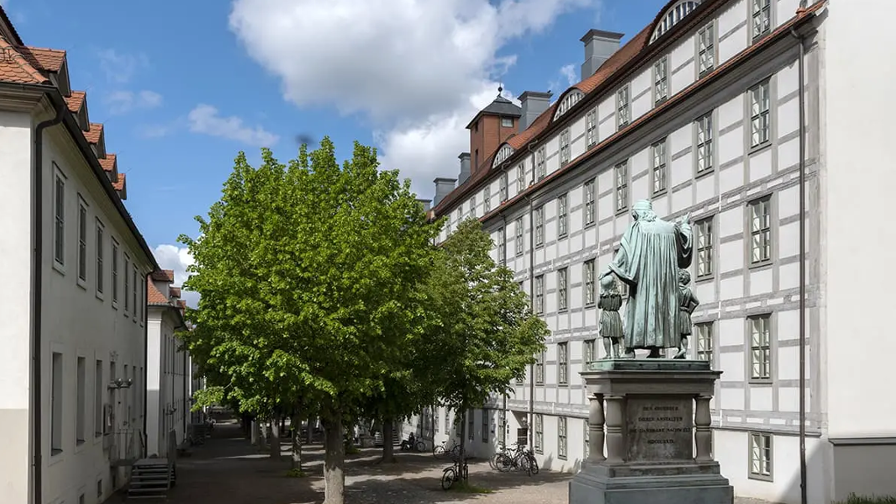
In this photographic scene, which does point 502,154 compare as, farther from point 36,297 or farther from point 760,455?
point 36,297

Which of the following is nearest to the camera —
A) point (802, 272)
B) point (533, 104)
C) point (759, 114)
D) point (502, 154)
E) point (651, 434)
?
point (651, 434)

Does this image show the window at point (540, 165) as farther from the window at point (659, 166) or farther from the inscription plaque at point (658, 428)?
the inscription plaque at point (658, 428)

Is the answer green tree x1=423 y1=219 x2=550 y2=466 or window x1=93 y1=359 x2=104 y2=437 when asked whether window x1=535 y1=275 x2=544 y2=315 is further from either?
window x1=93 y1=359 x2=104 y2=437

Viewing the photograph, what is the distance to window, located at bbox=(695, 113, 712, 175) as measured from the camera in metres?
24.7

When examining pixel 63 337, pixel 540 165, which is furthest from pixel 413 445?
A: pixel 63 337

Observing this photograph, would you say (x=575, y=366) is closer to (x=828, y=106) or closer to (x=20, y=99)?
(x=828, y=106)

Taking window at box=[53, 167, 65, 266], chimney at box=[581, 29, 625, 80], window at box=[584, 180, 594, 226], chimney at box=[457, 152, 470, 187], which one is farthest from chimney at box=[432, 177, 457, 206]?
window at box=[53, 167, 65, 266]

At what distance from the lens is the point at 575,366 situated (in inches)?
1298

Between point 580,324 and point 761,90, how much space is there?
1239 cm

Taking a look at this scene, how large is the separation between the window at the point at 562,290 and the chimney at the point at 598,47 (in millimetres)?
8654

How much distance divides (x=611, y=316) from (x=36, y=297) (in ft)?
28.6

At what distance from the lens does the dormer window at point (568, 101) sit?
34750mm

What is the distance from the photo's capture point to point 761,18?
74.9 feet

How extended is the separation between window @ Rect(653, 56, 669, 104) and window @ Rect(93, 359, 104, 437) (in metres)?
17.0
